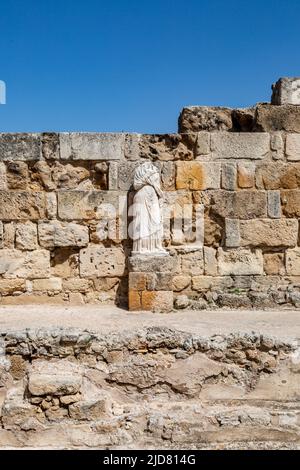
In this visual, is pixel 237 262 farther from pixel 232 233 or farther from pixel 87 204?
pixel 87 204

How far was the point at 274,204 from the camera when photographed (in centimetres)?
662

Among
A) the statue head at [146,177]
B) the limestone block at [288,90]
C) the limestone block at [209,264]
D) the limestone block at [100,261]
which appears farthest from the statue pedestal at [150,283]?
the limestone block at [288,90]

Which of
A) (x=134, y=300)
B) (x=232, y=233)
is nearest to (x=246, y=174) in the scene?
(x=232, y=233)

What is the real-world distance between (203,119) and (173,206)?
1402 millimetres

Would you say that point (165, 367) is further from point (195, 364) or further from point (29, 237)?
point (29, 237)

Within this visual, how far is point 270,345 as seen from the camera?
15.3 ft

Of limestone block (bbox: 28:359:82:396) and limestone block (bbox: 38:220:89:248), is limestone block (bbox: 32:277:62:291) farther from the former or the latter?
limestone block (bbox: 28:359:82:396)

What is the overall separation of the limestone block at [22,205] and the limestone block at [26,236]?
117 mm

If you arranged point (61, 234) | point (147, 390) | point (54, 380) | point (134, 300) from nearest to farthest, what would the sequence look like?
1. point (54, 380)
2. point (147, 390)
3. point (134, 300)
4. point (61, 234)

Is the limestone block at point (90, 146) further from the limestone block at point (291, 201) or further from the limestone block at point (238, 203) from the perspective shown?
the limestone block at point (291, 201)

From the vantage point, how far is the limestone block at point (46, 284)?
6.55m

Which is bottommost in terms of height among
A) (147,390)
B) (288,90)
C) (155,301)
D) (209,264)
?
(147,390)

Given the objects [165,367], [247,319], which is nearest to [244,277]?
[247,319]

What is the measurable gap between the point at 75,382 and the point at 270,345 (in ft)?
6.71
